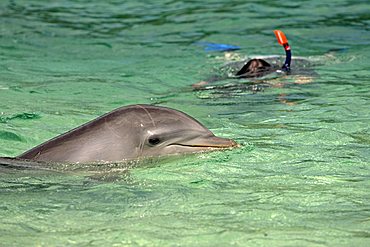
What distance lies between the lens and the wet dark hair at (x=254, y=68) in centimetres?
1120

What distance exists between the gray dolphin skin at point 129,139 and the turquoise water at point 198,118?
0.13 m

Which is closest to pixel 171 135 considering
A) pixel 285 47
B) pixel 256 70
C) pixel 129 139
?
pixel 129 139

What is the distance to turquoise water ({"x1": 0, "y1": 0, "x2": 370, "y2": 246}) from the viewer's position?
15.6 feet

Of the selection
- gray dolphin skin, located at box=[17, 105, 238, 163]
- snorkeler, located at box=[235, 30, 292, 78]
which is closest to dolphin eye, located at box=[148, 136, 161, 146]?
gray dolphin skin, located at box=[17, 105, 238, 163]

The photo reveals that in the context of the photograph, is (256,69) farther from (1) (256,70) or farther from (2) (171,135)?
(2) (171,135)

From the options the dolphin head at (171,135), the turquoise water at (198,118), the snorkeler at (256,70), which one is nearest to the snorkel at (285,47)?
the snorkeler at (256,70)

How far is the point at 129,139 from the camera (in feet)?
20.5

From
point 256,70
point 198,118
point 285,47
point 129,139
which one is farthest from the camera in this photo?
point 256,70

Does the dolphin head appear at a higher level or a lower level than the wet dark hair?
higher

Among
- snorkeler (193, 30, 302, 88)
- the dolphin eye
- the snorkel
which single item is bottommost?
snorkeler (193, 30, 302, 88)

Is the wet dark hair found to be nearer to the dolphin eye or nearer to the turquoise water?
the turquoise water

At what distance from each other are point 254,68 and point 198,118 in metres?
3.07

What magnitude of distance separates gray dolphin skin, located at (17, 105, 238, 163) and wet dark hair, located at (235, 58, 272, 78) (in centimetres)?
477

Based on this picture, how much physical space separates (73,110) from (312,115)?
2.31 meters
